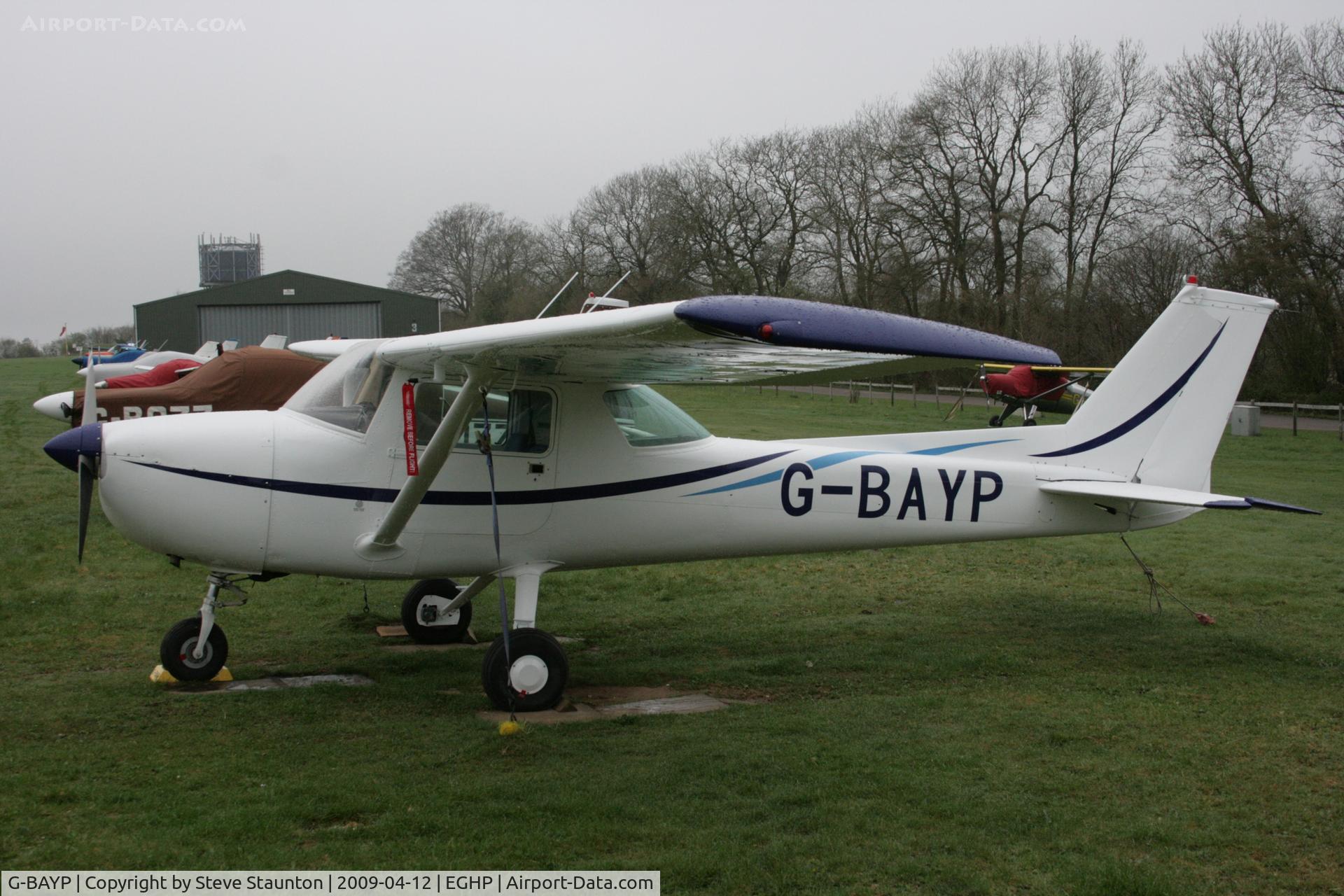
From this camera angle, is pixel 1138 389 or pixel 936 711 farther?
pixel 1138 389

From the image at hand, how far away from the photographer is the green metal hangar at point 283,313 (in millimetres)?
46812

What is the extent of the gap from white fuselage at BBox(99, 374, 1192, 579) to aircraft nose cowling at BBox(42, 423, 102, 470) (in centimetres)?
6

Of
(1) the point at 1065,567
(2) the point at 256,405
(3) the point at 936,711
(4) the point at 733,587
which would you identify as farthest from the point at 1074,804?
(2) the point at 256,405

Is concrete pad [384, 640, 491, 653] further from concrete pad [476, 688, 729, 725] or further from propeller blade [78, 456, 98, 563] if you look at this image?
propeller blade [78, 456, 98, 563]

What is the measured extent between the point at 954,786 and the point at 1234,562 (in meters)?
7.28

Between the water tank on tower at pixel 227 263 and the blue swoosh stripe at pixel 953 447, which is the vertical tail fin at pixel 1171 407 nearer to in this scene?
the blue swoosh stripe at pixel 953 447

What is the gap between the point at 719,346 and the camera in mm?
5059

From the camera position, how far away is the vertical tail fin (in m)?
7.89

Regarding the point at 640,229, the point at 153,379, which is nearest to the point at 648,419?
the point at 153,379

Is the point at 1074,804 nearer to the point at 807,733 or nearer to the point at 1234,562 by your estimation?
the point at 807,733

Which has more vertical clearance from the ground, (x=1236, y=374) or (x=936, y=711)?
(x=1236, y=374)

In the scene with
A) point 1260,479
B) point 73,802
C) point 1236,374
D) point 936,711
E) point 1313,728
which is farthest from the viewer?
point 1260,479

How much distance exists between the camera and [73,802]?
4547 mm

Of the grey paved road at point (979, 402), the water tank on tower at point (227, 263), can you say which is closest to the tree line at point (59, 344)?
the water tank on tower at point (227, 263)
